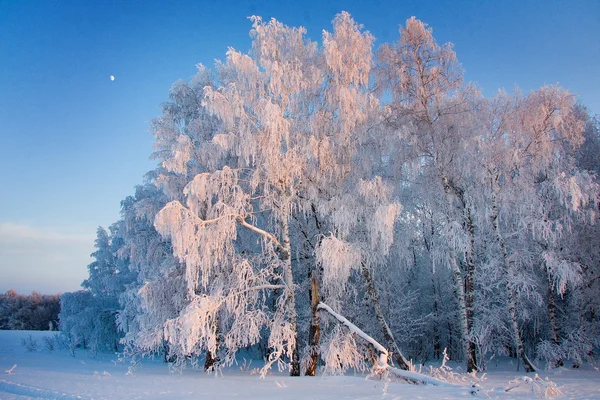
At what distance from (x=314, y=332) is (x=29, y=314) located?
53198 mm

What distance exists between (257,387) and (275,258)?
3557mm

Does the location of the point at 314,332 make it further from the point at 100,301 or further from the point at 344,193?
the point at 100,301

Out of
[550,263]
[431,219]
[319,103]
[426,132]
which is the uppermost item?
[319,103]

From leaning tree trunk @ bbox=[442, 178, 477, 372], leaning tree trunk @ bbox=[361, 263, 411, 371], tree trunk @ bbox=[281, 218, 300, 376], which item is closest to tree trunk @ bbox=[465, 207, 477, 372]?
leaning tree trunk @ bbox=[442, 178, 477, 372]

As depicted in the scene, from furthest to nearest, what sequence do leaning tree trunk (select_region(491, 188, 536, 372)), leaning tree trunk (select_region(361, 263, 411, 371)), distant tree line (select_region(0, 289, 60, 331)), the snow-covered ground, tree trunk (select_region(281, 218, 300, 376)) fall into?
distant tree line (select_region(0, 289, 60, 331)) → leaning tree trunk (select_region(491, 188, 536, 372)) → leaning tree trunk (select_region(361, 263, 411, 371)) → tree trunk (select_region(281, 218, 300, 376)) → the snow-covered ground

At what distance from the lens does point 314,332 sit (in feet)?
36.9

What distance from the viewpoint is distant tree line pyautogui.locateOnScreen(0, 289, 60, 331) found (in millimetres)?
48688

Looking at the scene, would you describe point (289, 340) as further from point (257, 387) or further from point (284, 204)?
point (284, 204)

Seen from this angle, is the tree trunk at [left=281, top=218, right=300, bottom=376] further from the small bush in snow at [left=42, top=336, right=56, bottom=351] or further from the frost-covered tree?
the small bush in snow at [left=42, top=336, right=56, bottom=351]

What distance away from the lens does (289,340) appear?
10.3 metres

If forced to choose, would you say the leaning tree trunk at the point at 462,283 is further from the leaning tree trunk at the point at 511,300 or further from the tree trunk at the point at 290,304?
the tree trunk at the point at 290,304

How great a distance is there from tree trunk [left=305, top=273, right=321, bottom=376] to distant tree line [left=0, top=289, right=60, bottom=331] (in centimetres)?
4705

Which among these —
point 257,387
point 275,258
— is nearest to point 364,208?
point 275,258

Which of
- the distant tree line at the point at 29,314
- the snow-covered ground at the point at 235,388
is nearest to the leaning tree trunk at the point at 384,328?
the snow-covered ground at the point at 235,388
